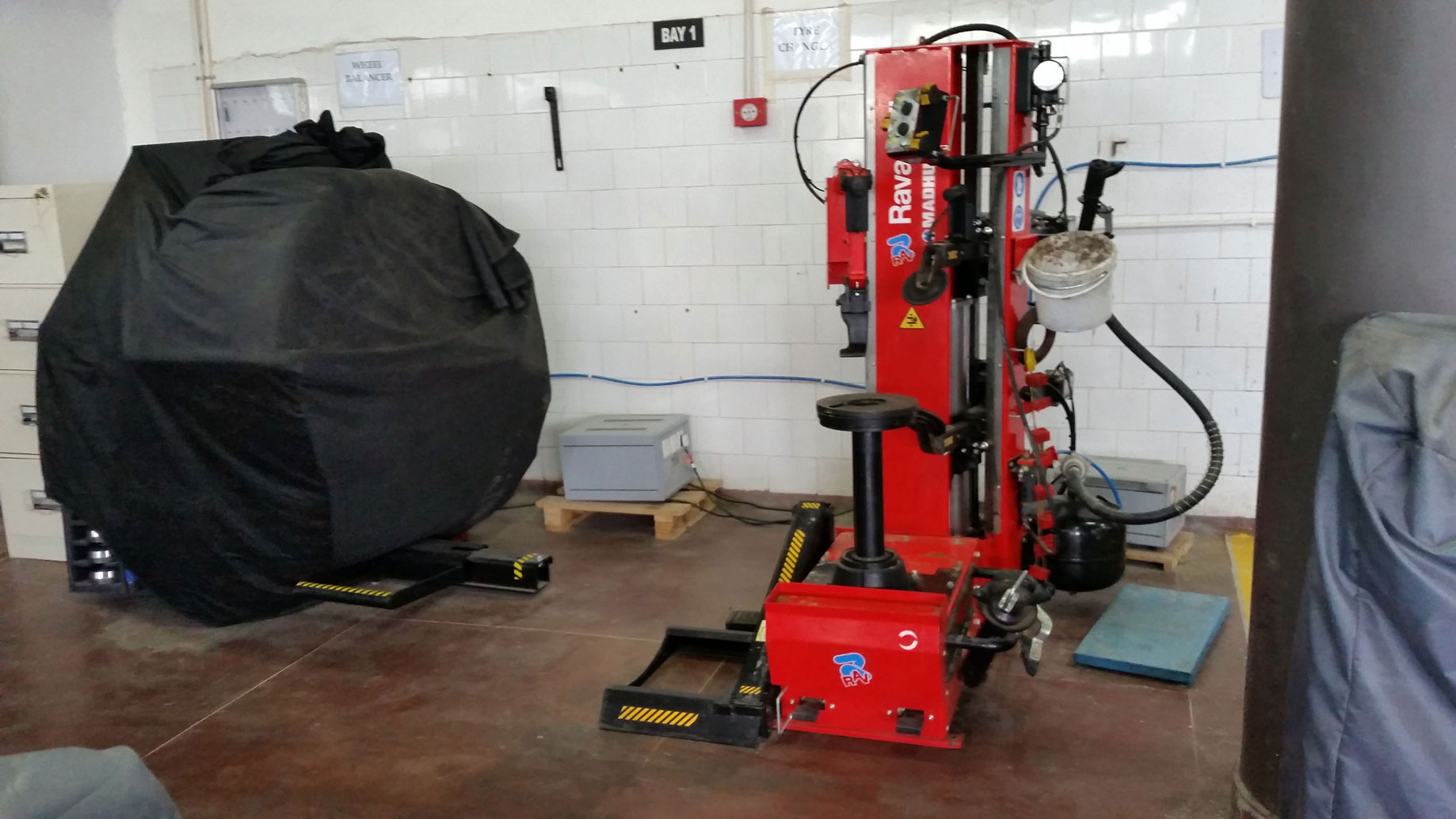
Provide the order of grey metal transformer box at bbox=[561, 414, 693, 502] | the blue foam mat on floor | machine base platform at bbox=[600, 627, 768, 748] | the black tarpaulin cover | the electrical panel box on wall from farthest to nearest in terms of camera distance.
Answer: the electrical panel box on wall → grey metal transformer box at bbox=[561, 414, 693, 502] → the black tarpaulin cover → the blue foam mat on floor → machine base platform at bbox=[600, 627, 768, 748]

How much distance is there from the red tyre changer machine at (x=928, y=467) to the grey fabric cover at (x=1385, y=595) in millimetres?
1148

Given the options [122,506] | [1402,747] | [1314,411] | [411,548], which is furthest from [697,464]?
[1402,747]

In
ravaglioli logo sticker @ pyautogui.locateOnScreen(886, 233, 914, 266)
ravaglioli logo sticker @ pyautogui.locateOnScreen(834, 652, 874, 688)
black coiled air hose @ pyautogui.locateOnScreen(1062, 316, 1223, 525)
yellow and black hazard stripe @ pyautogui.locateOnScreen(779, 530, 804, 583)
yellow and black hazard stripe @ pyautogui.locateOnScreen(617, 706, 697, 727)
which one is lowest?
yellow and black hazard stripe @ pyautogui.locateOnScreen(617, 706, 697, 727)

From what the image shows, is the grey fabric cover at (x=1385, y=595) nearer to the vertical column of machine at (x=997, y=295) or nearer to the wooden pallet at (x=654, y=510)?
the vertical column of machine at (x=997, y=295)

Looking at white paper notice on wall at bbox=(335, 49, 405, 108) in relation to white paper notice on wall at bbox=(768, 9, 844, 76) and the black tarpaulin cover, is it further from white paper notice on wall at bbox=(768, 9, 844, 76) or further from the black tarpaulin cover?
white paper notice on wall at bbox=(768, 9, 844, 76)

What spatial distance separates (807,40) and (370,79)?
83.4 inches

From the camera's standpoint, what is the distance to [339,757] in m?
2.76

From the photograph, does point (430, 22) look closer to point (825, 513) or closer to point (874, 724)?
point (825, 513)

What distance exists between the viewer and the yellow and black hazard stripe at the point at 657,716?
2.77 metres

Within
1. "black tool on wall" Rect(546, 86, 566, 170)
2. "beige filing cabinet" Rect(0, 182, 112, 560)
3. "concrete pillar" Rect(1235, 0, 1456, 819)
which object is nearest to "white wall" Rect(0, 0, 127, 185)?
"beige filing cabinet" Rect(0, 182, 112, 560)

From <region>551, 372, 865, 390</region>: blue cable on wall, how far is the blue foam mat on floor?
1.53 meters

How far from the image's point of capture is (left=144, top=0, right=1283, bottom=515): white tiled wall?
13.3 feet

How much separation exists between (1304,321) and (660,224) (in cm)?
331

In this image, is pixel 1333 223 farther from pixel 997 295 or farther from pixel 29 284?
pixel 29 284
